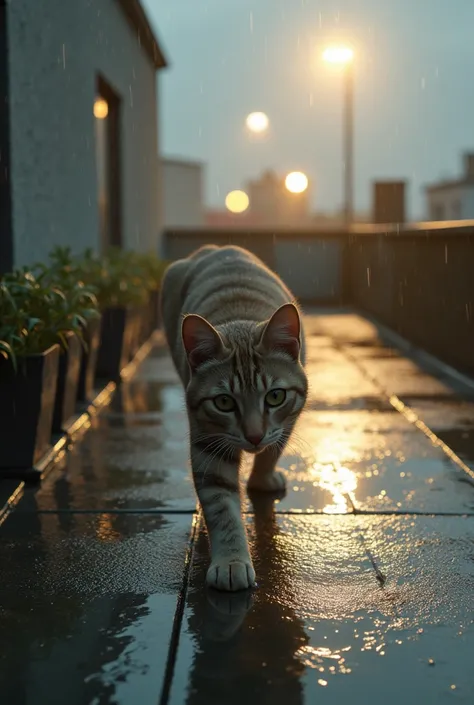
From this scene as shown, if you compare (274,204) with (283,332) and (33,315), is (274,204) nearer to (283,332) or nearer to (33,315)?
(33,315)

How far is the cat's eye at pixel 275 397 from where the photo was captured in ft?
12.7

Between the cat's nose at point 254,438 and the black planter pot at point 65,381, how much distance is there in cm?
277

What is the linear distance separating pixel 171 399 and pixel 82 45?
4.67 metres

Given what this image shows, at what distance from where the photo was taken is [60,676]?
3020mm

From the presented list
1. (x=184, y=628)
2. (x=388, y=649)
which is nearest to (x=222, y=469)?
(x=184, y=628)

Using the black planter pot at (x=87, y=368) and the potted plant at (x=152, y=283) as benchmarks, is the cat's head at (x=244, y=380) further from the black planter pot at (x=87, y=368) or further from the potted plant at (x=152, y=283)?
the potted plant at (x=152, y=283)

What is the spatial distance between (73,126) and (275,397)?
663 centimetres

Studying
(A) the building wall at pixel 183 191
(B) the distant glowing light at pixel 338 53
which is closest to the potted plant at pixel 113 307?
(B) the distant glowing light at pixel 338 53

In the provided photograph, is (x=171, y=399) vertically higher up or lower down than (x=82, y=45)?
lower down

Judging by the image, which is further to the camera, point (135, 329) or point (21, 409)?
point (135, 329)

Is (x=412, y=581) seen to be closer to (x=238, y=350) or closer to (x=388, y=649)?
(x=388, y=649)

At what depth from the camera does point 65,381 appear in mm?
6395

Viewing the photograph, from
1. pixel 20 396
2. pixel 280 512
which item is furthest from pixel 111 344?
pixel 280 512

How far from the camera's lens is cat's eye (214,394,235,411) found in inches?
150
